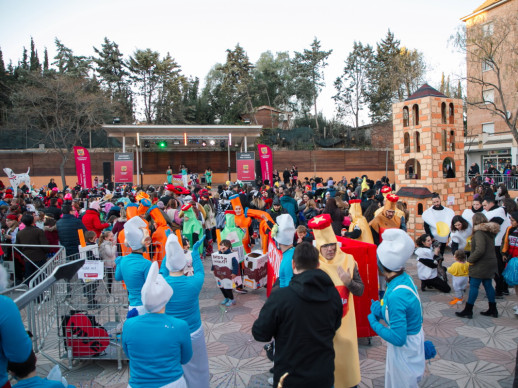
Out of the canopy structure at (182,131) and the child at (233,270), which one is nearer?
the child at (233,270)

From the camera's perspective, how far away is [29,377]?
2119 millimetres

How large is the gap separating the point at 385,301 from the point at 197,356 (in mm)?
1744

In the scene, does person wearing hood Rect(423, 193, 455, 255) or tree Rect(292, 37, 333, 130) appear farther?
tree Rect(292, 37, 333, 130)

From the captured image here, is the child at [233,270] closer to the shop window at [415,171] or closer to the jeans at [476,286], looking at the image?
the jeans at [476,286]

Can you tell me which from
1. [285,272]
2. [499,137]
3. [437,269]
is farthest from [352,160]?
[285,272]

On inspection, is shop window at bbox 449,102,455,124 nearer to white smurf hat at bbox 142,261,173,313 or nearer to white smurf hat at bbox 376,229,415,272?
white smurf hat at bbox 376,229,415,272

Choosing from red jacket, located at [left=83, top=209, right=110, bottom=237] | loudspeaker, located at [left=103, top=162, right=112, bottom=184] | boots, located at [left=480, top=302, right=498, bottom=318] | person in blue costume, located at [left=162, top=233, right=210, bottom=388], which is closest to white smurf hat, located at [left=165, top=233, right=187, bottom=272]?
person in blue costume, located at [left=162, top=233, right=210, bottom=388]

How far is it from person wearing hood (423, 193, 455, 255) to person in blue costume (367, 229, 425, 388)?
564 cm

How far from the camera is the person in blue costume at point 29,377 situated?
1995mm

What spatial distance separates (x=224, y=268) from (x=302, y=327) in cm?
385

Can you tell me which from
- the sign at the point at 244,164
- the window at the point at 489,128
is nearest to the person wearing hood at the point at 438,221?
the sign at the point at 244,164

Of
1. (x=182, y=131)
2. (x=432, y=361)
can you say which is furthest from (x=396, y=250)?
(x=182, y=131)

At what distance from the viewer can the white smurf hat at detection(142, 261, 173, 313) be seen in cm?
234

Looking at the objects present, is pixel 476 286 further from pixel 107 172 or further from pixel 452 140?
pixel 107 172
